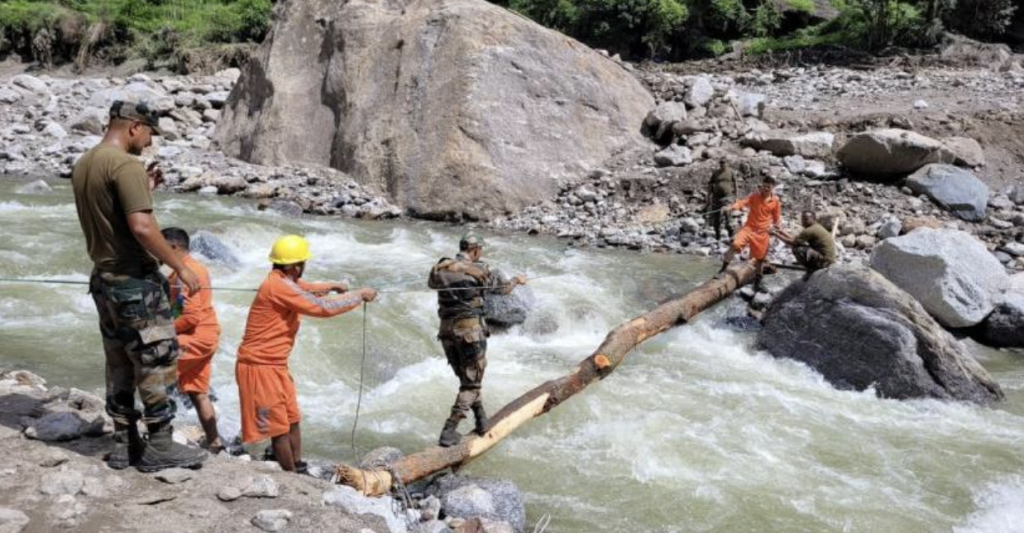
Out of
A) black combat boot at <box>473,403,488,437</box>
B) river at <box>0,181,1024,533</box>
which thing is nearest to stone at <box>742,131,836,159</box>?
river at <box>0,181,1024,533</box>

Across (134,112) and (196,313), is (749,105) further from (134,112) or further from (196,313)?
(134,112)

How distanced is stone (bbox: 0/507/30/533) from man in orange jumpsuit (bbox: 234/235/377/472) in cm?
123

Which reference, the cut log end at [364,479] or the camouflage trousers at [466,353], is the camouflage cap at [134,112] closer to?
the cut log end at [364,479]

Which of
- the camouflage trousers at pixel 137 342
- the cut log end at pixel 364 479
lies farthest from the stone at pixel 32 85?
the cut log end at pixel 364 479

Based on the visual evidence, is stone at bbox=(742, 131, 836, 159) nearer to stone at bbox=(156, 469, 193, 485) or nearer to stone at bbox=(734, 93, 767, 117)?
stone at bbox=(734, 93, 767, 117)

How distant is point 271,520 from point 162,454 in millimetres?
744

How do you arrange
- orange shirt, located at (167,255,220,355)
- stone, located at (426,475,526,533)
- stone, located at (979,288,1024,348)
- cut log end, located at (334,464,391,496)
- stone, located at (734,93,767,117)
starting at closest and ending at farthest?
cut log end, located at (334,464,391,496)
stone, located at (426,475,526,533)
orange shirt, located at (167,255,220,355)
stone, located at (979,288,1024,348)
stone, located at (734,93,767,117)

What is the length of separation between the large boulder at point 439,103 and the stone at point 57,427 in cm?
1026

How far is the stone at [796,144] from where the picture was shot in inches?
585

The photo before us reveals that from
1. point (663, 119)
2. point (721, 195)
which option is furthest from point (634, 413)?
point (663, 119)

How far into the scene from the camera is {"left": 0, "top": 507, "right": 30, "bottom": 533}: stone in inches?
138

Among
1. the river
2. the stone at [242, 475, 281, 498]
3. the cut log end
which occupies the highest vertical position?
the stone at [242, 475, 281, 498]

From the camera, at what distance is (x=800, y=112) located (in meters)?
17.9

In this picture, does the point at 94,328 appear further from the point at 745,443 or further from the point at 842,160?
the point at 842,160
